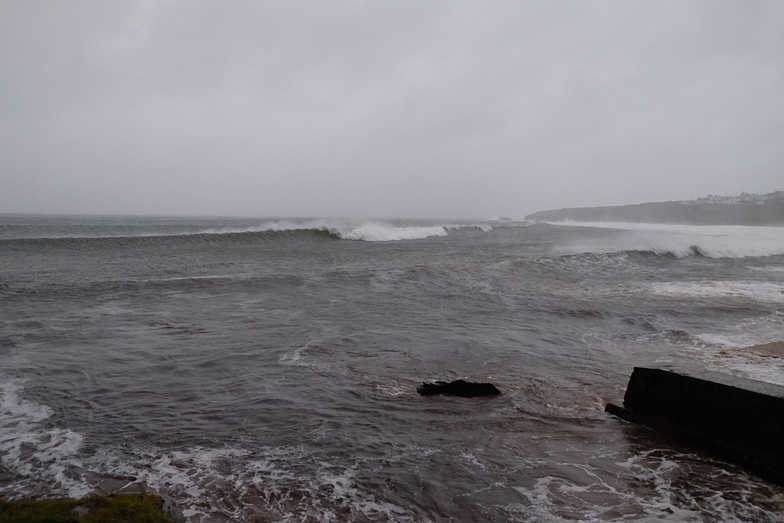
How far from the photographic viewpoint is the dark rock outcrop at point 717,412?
13.1 feet

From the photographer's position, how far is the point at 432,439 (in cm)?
455

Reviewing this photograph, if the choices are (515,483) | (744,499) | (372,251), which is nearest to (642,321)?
(744,499)

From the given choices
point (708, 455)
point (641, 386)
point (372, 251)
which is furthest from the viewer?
point (372, 251)

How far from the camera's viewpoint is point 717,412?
14.4ft

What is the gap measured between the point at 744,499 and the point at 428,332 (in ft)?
19.3

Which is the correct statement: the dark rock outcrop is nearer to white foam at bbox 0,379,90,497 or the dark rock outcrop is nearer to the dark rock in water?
the dark rock in water

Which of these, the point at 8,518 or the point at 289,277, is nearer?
the point at 8,518

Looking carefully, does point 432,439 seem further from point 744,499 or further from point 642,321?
point 642,321

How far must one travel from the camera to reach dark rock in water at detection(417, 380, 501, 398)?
572 cm

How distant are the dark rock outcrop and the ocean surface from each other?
0.64ft

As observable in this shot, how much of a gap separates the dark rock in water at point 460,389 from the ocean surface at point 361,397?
Result: 142 millimetres

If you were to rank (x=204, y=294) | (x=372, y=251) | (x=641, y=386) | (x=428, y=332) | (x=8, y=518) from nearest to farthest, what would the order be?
(x=8, y=518), (x=641, y=386), (x=428, y=332), (x=204, y=294), (x=372, y=251)

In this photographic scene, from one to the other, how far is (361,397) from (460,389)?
1.21 m

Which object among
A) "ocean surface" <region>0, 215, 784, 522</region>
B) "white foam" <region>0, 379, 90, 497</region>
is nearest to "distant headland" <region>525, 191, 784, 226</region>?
"ocean surface" <region>0, 215, 784, 522</region>
